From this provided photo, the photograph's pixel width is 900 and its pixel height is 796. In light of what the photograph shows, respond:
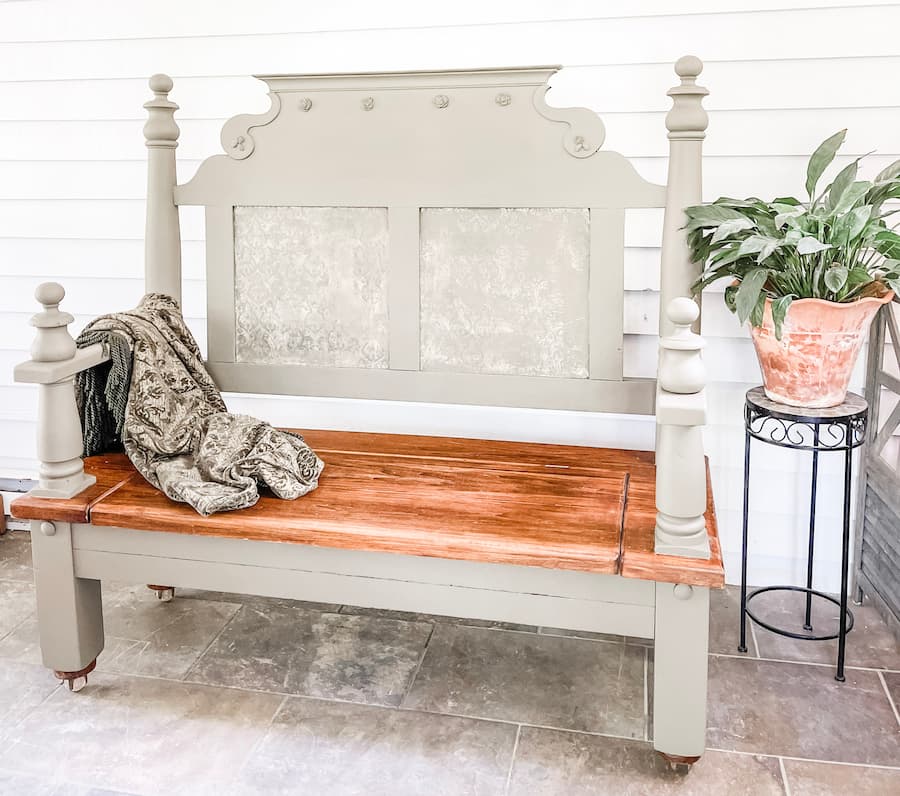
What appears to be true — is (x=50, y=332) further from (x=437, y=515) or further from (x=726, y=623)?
(x=726, y=623)

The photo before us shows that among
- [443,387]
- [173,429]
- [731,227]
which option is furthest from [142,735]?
[731,227]

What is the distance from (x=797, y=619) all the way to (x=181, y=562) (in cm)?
167

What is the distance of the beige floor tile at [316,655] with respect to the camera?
2326mm

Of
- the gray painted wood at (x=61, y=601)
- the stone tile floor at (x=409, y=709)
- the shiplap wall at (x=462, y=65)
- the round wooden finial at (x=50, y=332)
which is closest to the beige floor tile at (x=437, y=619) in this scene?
the stone tile floor at (x=409, y=709)

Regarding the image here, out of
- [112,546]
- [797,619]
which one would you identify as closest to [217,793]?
[112,546]

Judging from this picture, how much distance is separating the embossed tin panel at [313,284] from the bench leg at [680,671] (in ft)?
3.71

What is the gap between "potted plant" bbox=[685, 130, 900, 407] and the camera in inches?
82.0

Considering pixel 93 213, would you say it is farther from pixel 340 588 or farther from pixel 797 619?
pixel 797 619

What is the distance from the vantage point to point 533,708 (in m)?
2.23

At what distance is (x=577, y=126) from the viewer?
242 centimetres

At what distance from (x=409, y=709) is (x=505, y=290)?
1100 mm

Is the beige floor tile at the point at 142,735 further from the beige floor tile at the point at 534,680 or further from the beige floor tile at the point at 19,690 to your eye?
the beige floor tile at the point at 534,680

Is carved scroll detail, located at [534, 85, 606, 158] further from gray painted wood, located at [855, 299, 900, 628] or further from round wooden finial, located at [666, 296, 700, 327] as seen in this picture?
gray painted wood, located at [855, 299, 900, 628]

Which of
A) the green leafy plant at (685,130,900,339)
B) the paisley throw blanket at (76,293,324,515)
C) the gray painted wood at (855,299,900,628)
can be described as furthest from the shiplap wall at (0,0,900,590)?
the paisley throw blanket at (76,293,324,515)
